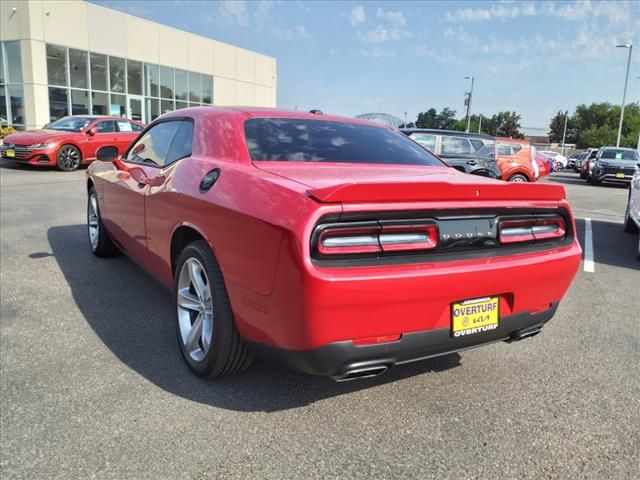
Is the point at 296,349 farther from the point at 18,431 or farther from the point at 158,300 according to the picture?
the point at 158,300

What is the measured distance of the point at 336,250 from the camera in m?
2.15

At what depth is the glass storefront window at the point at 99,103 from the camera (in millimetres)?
24203

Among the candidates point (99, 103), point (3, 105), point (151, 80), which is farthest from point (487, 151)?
point (151, 80)

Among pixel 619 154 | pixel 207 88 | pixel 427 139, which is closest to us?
pixel 427 139

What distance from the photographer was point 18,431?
7.97 ft

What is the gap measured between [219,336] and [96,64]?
2540 centimetres

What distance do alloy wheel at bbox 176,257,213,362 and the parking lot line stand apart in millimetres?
4795

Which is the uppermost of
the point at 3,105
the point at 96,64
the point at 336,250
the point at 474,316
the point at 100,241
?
the point at 96,64

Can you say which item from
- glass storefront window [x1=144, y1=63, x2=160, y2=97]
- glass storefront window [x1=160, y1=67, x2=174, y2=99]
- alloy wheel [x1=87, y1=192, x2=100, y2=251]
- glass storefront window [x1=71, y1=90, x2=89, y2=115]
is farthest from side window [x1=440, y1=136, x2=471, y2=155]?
glass storefront window [x1=160, y1=67, x2=174, y2=99]

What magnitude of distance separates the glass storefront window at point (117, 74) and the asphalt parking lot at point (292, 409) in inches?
935

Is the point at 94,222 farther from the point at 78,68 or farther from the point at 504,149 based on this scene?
the point at 78,68

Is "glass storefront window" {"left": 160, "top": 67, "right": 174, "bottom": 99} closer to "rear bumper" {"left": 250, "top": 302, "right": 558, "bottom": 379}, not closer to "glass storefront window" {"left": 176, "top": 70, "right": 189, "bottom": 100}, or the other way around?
"glass storefront window" {"left": 176, "top": 70, "right": 189, "bottom": 100}

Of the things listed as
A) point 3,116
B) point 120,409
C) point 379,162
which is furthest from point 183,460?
point 3,116

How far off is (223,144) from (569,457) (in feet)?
7.84
